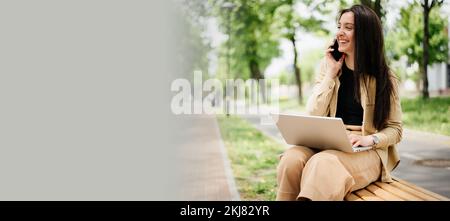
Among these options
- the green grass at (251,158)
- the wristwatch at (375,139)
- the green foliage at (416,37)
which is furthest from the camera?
the green grass at (251,158)

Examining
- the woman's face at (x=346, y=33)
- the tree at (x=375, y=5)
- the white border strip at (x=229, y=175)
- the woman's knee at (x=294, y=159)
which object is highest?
the tree at (x=375, y=5)

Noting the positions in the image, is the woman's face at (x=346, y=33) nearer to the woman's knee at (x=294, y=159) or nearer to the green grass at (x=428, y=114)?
the woman's knee at (x=294, y=159)

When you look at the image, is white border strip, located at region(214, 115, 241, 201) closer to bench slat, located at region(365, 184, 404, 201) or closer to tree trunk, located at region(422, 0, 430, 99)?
bench slat, located at region(365, 184, 404, 201)

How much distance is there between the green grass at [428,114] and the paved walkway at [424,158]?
0.05 metres

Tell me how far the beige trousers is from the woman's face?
0.44 metres

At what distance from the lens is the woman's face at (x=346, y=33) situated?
246 centimetres

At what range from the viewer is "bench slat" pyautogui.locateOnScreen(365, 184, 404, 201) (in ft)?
7.48

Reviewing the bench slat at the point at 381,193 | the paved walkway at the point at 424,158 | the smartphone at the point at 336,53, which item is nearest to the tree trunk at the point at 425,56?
the paved walkway at the point at 424,158

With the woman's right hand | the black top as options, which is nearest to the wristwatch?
the black top

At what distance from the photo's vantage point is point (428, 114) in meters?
3.57

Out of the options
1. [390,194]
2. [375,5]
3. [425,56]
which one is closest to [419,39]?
[425,56]

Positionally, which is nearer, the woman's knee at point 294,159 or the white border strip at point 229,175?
the woman's knee at point 294,159

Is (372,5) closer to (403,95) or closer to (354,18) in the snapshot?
(403,95)

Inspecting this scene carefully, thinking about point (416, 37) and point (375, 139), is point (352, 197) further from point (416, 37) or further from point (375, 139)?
point (416, 37)
